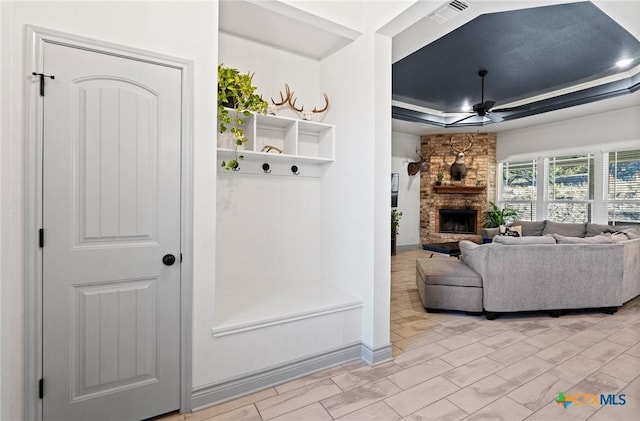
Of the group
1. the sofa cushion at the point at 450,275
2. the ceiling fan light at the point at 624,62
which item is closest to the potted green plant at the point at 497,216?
the ceiling fan light at the point at 624,62

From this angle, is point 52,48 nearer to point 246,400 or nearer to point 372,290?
point 246,400

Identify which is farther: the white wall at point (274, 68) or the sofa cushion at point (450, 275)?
the sofa cushion at point (450, 275)

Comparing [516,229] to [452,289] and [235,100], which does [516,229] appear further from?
[235,100]

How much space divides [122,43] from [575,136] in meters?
7.68

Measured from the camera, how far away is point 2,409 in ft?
5.08

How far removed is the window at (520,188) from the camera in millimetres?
7297

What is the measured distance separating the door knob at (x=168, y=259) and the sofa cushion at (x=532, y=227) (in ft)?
22.8

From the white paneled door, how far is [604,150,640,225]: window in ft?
24.2

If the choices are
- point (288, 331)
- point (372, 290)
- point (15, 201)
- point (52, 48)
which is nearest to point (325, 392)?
point (288, 331)

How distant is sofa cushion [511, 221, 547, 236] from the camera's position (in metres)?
6.65

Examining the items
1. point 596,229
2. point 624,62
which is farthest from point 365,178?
point 596,229

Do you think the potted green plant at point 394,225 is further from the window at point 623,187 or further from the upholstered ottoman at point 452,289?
the window at point 623,187

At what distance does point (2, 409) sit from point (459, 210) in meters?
7.97

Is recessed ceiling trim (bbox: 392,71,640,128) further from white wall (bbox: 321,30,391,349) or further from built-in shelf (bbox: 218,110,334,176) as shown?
white wall (bbox: 321,30,391,349)
